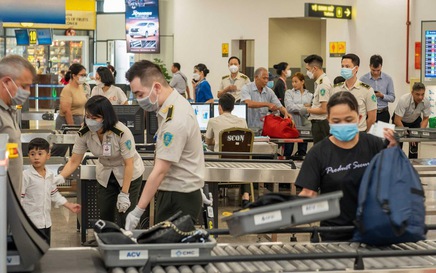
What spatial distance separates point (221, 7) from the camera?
23.9 meters

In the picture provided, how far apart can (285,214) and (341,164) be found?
1.39m

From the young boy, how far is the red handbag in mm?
5034

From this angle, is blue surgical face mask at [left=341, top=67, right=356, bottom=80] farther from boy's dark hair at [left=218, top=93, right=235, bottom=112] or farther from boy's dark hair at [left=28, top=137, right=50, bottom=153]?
boy's dark hair at [left=28, top=137, right=50, bottom=153]

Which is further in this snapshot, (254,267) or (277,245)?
(277,245)

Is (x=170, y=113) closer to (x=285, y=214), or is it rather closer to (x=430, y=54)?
(x=285, y=214)

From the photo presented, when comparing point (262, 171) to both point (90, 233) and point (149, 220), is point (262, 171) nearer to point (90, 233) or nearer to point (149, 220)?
point (149, 220)

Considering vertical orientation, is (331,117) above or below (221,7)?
below

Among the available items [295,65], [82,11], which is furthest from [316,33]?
[82,11]

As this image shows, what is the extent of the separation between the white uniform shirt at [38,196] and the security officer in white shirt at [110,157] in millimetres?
374

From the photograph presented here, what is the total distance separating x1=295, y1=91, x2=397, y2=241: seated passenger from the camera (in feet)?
15.2

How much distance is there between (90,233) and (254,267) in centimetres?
646

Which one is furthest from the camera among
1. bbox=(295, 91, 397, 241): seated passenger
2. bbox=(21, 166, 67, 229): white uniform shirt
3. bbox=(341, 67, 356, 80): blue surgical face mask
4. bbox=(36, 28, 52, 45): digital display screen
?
bbox=(36, 28, 52, 45): digital display screen

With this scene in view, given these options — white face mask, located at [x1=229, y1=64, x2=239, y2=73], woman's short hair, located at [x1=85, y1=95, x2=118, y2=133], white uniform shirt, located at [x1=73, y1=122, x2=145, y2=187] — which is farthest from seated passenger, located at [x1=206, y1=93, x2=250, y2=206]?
white face mask, located at [x1=229, y1=64, x2=239, y2=73]

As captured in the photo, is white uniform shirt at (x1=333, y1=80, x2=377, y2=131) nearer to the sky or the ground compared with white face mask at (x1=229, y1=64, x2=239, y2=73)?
nearer to the ground
